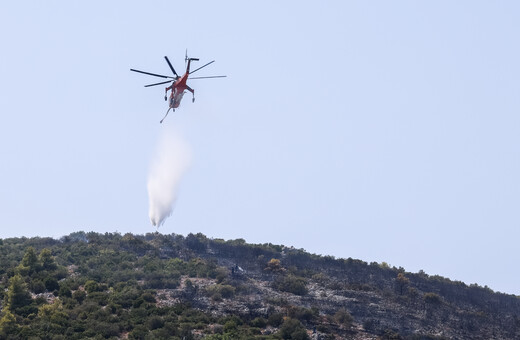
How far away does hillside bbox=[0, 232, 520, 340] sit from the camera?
5297cm

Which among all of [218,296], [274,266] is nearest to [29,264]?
[218,296]

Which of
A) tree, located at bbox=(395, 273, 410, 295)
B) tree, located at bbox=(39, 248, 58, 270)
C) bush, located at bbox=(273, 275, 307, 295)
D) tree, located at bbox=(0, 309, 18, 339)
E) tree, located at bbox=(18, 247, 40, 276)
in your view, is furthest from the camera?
tree, located at bbox=(395, 273, 410, 295)

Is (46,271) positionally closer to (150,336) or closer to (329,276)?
(150,336)

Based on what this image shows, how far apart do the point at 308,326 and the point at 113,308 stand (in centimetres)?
1497

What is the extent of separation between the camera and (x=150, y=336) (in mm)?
49438

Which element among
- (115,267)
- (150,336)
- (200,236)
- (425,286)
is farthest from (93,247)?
(425,286)

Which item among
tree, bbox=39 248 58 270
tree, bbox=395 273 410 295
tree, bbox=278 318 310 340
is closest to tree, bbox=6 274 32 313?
tree, bbox=39 248 58 270

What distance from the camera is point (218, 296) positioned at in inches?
2393

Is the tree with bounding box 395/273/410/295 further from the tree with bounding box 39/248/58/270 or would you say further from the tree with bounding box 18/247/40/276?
the tree with bounding box 18/247/40/276

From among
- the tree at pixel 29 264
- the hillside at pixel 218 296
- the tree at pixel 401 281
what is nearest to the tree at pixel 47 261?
the hillside at pixel 218 296

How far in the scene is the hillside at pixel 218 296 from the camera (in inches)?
2085

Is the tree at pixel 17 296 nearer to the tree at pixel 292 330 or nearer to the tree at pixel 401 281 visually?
the tree at pixel 292 330

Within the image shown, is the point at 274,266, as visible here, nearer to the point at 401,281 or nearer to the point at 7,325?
the point at 401,281

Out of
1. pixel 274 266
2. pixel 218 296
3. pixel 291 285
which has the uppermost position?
pixel 274 266
